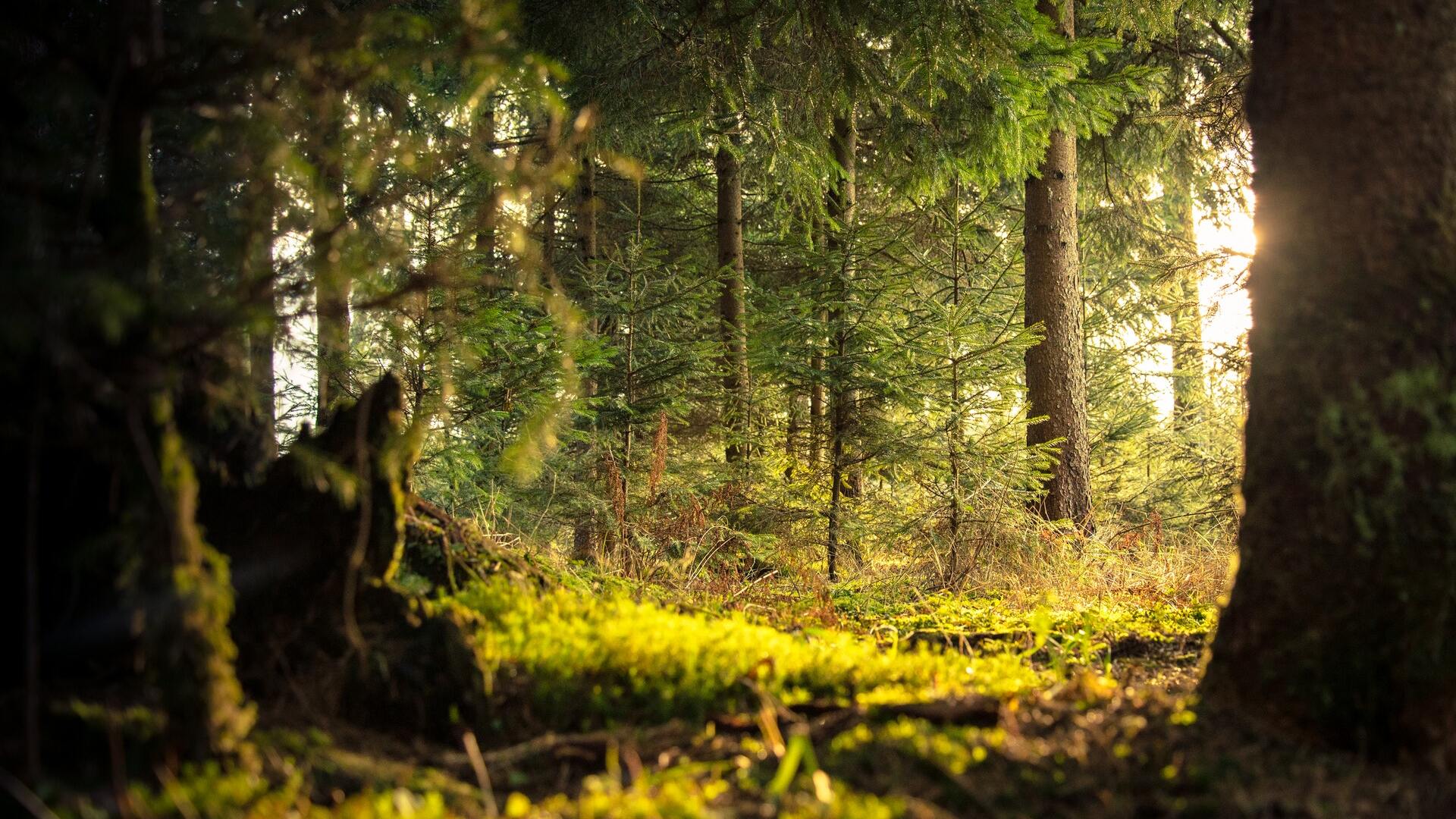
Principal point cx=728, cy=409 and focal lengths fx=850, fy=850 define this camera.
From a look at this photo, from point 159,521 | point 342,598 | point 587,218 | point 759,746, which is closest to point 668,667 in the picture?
point 759,746

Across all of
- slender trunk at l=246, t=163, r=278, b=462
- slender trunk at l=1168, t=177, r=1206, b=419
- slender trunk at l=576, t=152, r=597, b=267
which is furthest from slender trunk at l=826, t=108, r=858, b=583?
slender trunk at l=246, t=163, r=278, b=462

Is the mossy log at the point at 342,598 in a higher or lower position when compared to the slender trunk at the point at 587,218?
lower

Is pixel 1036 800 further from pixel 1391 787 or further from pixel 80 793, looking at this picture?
pixel 80 793

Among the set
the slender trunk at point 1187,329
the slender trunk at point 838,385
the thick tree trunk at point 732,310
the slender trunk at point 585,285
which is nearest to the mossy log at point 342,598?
the slender trunk at point 838,385

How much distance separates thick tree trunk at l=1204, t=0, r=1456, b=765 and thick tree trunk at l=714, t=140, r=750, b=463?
6.75 m

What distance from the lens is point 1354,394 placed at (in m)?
2.37

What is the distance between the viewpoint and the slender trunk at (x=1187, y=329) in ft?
29.6

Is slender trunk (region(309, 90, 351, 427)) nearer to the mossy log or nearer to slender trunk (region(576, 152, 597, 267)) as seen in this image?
the mossy log

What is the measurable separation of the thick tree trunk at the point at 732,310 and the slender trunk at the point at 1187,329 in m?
4.73

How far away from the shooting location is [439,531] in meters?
3.74

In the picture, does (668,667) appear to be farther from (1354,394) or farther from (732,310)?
(732,310)

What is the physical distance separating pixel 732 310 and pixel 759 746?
30.8 feet

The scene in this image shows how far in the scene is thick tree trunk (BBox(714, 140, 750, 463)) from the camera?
9961 mm

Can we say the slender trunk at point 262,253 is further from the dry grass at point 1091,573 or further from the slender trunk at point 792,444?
the slender trunk at point 792,444
